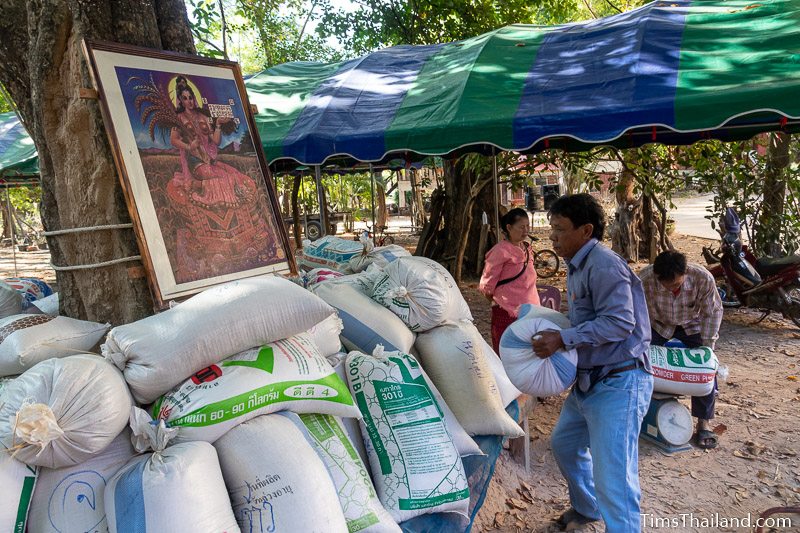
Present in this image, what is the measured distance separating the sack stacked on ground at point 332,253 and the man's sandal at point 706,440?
274 cm

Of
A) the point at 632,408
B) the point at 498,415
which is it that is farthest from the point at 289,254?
the point at 632,408

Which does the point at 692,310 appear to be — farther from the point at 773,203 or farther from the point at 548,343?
the point at 773,203

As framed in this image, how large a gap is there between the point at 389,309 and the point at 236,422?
1.33 metres

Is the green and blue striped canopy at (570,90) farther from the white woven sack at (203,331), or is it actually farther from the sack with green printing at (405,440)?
the white woven sack at (203,331)

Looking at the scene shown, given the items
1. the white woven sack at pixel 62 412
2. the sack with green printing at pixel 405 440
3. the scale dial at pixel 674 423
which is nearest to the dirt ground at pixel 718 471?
the scale dial at pixel 674 423

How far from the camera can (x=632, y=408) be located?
2.33 meters

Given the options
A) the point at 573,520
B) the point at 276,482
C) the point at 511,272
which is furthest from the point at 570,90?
the point at 276,482

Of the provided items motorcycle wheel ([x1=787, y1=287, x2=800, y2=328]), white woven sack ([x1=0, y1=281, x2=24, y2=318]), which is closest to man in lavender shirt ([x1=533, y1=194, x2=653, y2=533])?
white woven sack ([x1=0, y1=281, x2=24, y2=318])

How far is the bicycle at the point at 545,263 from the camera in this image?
985cm

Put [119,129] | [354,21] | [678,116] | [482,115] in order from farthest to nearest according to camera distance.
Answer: [354,21]
[482,115]
[678,116]
[119,129]

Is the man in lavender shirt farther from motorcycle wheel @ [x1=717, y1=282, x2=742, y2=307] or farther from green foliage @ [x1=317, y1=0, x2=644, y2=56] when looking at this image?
green foliage @ [x1=317, y1=0, x2=644, y2=56]

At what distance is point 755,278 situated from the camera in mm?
6309

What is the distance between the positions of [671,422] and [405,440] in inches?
91.8

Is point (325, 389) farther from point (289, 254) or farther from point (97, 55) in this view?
point (97, 55)
